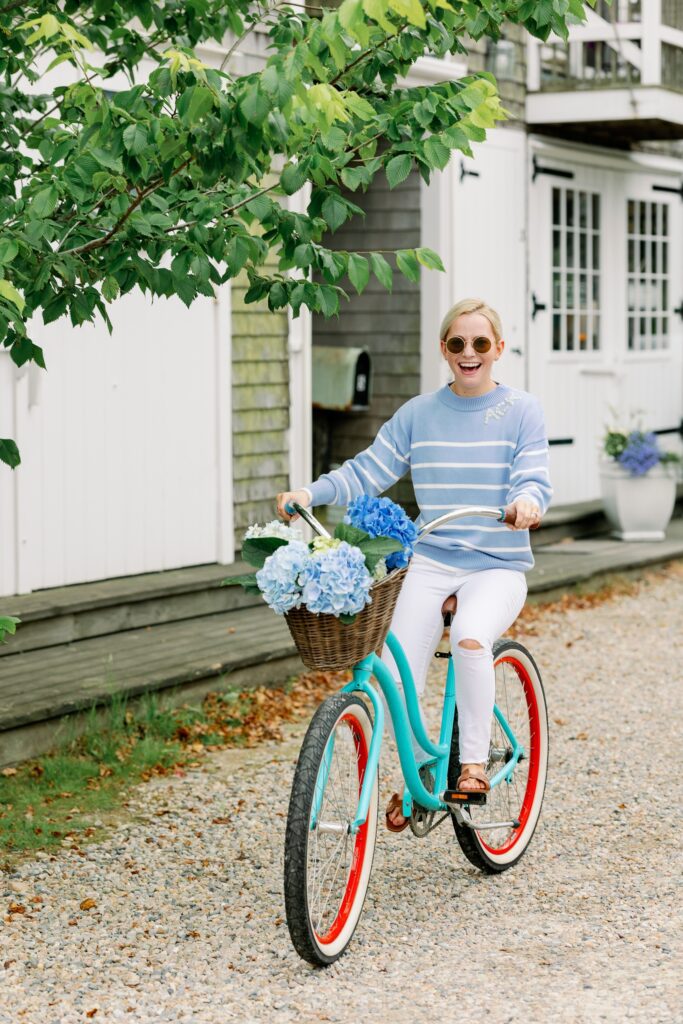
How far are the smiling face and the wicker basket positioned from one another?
2.35 ft

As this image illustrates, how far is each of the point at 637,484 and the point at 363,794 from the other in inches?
281

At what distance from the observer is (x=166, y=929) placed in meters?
3.95

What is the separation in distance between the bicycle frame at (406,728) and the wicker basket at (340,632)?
13 cm

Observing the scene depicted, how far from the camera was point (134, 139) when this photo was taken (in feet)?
11.8

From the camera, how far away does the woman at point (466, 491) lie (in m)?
3.98

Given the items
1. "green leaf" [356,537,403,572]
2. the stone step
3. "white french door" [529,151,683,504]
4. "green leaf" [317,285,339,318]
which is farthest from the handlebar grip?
"white french door" [529,151,683,504]

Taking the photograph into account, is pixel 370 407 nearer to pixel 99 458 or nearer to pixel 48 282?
pixel 99 458

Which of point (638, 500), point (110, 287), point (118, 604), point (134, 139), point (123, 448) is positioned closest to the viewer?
point (134, 139)

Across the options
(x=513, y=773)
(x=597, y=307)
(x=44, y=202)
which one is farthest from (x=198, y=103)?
(x=597, y=307)

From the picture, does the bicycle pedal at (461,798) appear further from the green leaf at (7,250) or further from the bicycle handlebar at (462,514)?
the green leaf at (7,250)

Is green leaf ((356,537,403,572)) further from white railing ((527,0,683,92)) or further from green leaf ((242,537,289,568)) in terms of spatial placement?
white railing ((527,0,683,92))

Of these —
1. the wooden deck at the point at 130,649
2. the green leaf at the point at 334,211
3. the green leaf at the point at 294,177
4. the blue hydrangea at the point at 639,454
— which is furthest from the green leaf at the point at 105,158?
the blue hydrangea at the point at 639,454

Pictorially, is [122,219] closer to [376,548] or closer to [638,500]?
[376,548]

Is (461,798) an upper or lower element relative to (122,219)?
lower
